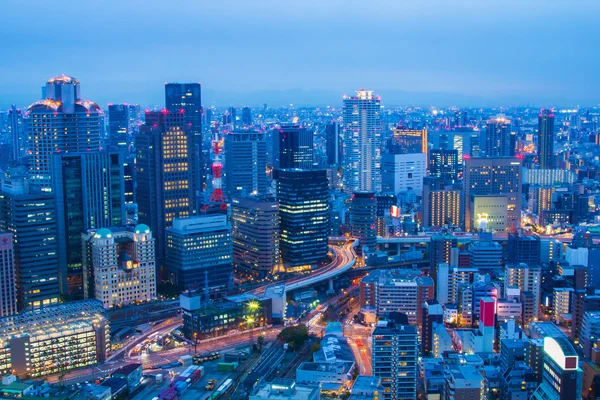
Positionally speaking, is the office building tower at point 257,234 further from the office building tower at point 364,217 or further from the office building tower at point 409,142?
the office building tower at point 409,142

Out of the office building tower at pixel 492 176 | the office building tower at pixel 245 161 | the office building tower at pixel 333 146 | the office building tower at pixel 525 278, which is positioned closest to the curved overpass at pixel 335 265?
the office building tower at pixel 525 278

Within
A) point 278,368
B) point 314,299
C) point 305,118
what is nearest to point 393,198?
point 314,299

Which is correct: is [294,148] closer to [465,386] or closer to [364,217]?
[364,217]

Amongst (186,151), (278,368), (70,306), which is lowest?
(278,368)

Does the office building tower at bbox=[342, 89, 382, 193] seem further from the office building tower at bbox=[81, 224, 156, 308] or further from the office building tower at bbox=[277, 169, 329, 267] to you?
the office building tower at bbox=[81, 224, 156, 308]

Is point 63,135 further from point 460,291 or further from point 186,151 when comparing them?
point 460,291

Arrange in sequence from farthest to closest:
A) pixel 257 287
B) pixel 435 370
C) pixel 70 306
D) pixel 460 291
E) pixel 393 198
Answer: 1. pixel 393 198
2. pixel 257 287
3. pixel 460 291
4. pixel 70 306
5. pixel 435 370
